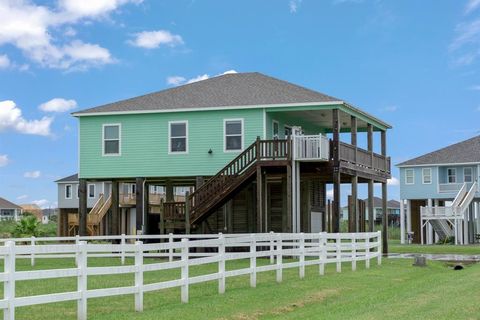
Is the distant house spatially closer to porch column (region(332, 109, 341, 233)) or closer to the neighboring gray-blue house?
the neighboring gray-blue house

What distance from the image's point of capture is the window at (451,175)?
60.0m

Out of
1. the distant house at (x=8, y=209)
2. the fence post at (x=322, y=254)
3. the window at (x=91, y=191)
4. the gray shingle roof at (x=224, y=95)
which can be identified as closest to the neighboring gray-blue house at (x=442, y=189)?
the gray shingle roof at (x=224, y=95)

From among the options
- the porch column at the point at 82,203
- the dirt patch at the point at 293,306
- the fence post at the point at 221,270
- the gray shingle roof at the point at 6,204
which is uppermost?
the gray shingle roof at the point at 6,204

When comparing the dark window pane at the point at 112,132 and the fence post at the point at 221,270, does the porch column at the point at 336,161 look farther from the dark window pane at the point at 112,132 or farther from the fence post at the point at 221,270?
the fence post at the point at 221,270

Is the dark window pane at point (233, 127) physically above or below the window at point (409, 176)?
above

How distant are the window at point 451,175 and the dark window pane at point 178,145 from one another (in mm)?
32734

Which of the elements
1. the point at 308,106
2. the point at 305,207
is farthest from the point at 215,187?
the point at 305,207

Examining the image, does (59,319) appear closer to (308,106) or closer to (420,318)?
(420,318)

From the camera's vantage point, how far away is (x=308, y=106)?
100 ft

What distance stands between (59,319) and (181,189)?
51.5 m

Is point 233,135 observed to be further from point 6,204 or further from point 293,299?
point 6,204

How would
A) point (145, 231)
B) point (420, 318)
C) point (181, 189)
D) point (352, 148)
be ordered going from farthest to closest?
1. point (181, 189)
2. point (145, 231)
3. point (352, 148)
4. point (420, 318)

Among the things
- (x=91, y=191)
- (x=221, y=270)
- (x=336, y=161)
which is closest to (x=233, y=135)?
(x=336, y=161)

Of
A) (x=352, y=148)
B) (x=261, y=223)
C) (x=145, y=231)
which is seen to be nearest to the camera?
(x=261, y=223)
